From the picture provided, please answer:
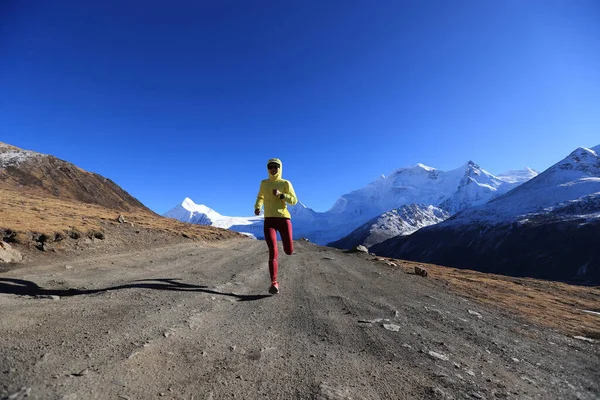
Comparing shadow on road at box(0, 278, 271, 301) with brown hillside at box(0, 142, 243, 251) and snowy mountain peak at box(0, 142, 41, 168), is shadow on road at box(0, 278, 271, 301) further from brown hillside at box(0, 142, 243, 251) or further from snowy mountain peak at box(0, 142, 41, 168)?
snowy mountain peak at box(0, 142, 41, 168)

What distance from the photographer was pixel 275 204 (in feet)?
26.8

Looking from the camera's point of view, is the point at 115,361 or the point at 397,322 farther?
the point at 397,322

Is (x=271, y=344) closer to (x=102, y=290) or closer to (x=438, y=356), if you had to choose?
(x=438, y=356)

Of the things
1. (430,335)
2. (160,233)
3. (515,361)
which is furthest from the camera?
(160,233)

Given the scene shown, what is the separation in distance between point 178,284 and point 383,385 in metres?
6.09

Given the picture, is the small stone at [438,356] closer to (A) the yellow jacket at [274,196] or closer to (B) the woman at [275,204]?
(B) the woman at [275,204]

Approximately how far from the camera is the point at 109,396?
8.59ft

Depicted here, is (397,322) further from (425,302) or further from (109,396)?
(109,396)

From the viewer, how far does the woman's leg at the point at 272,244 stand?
7823 mm

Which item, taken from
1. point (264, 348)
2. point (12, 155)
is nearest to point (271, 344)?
point (264, 348)

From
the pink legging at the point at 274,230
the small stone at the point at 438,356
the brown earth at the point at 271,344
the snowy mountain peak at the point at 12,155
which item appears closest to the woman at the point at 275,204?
the pink legging at the point at 274,230

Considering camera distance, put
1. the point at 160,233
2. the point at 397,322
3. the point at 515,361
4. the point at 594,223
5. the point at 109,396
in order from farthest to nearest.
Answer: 1. the point at 594,223
2. the point at 160,233
3. the point at 397,322
4. the point at 515,361
5. the point at 109,396

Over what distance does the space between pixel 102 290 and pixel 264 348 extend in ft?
14.9

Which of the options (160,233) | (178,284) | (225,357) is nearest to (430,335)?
(225,357)
